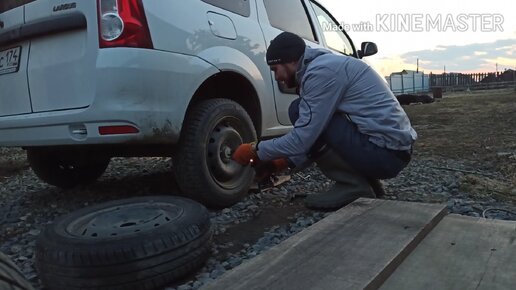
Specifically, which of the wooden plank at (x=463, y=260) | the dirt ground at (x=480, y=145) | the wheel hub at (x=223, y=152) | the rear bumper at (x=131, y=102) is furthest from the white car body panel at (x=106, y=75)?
the dirt ground at (x=480, y=145)

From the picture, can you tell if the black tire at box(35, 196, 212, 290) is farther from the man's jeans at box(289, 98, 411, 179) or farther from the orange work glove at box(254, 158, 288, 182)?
the man's jeans at box(289, 98, 411, 179)

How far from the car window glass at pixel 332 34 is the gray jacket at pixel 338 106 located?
212 centimetres

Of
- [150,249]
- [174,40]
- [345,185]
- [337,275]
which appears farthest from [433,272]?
[174,40]

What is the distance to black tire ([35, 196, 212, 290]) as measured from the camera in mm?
2020

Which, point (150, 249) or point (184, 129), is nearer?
point (150, 249)

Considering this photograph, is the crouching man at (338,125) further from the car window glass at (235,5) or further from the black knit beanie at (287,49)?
the car window glass at (235,5)

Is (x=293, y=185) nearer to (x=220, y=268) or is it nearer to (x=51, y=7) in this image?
(x=220, y=268)

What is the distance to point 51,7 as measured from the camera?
290cm

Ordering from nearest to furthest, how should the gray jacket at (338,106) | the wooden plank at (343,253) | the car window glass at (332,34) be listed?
the wooden plank at (343,253) → the gray jacket at (338,106) → the car window glass at (332,34)

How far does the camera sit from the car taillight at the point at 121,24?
267cm

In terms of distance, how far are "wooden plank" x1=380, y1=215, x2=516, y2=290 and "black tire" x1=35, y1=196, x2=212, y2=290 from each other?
951 millimetres

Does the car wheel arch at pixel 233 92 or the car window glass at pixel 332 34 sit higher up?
the car window glass at pixel 332 34

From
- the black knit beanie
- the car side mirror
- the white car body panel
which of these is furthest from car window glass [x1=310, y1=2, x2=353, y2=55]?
the black knit beanie

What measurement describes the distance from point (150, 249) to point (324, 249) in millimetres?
761
